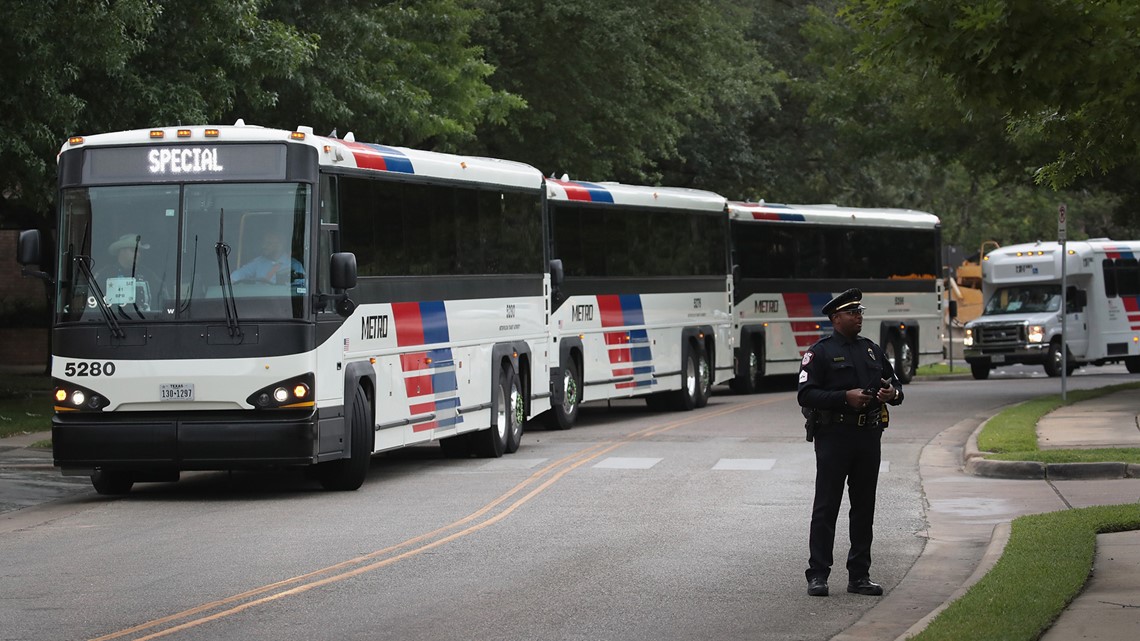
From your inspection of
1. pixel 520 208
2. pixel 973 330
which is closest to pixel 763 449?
pixel 520 208

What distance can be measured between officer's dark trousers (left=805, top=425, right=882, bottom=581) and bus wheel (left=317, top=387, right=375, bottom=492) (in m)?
7.16

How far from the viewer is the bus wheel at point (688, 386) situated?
31094mm

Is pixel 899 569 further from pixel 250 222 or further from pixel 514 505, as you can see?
pixel 250 222

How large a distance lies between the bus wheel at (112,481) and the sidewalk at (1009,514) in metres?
7.61

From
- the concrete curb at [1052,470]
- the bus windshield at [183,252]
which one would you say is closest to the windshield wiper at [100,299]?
the bus windshield at [183,252]

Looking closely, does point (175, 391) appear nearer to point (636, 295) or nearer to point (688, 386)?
point (636, 295)

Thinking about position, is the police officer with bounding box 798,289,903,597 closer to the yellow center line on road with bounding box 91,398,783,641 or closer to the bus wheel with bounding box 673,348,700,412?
the yellow center line on road with bounding box 91,398,783,641

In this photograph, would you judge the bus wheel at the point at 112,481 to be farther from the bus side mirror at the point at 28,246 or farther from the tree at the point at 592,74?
the tree at the point at 592,74

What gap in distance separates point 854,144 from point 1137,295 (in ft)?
37.8

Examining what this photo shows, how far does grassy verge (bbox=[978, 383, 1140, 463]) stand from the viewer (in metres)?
19.2

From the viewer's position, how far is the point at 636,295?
29.5m

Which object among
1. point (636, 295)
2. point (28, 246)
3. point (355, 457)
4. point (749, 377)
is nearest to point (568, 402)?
point (636, 295)

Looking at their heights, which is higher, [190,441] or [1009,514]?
[190,441]

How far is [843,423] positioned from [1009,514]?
5.25m
